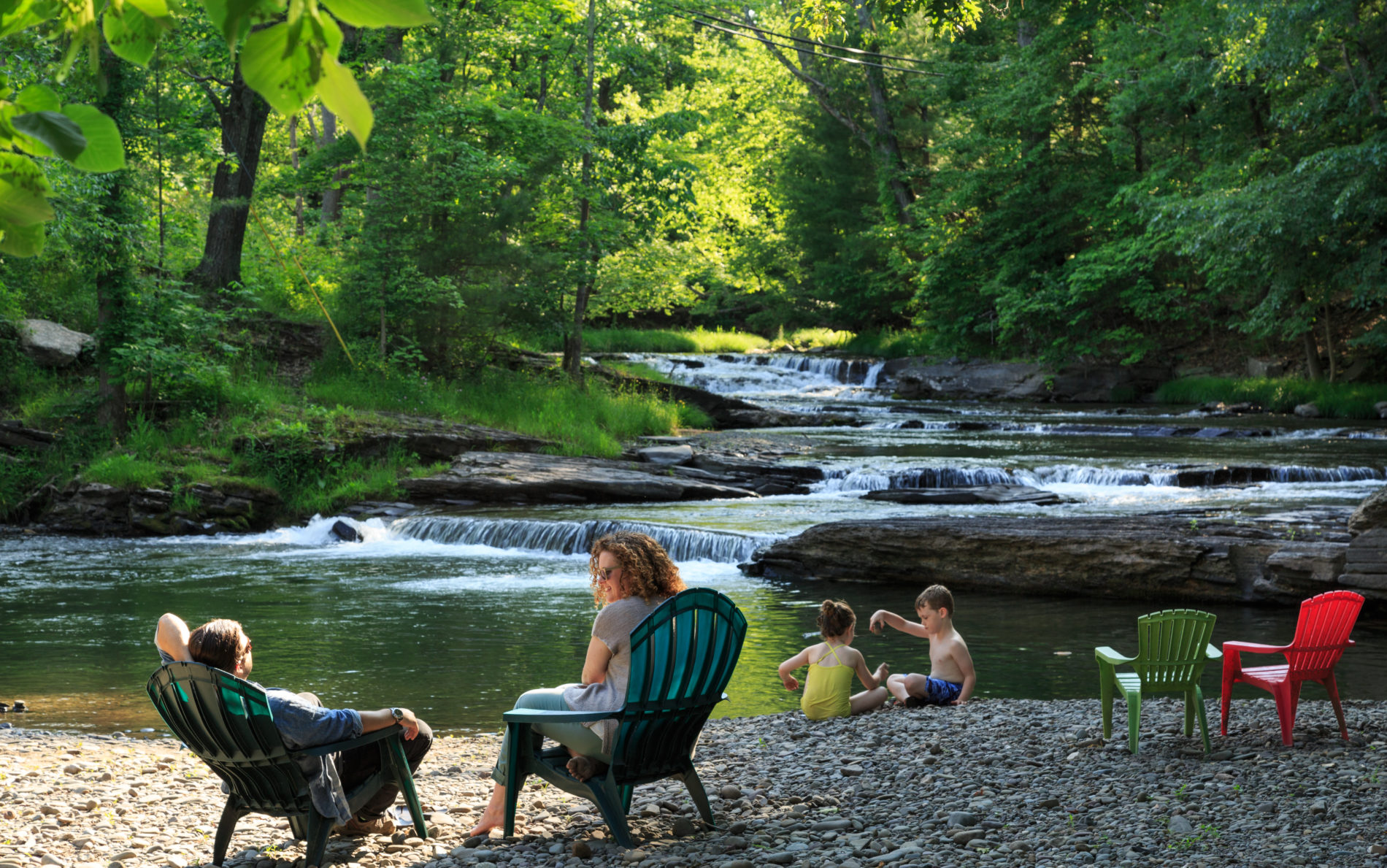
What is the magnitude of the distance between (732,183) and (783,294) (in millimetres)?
7959

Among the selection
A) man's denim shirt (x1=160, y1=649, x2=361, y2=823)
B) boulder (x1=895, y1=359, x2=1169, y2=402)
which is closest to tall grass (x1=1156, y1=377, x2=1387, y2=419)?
→ boulder (x1=895, y1=359, x2=1169, y2=402)

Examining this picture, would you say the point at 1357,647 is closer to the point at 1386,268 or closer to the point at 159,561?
the point at 159,561

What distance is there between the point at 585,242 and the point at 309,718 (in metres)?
17.2

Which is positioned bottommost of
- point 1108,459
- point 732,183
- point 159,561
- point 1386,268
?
point 159,561

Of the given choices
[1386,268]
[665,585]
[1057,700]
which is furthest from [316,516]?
[1386,268]

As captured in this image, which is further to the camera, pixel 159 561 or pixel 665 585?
pixel 159 561

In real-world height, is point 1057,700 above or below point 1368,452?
below

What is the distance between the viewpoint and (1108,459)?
56.0ft

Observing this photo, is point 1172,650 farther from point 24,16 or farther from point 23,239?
point 24,16

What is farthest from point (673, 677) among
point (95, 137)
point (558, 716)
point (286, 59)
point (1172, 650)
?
point (286, 59)

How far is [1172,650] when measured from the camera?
5.50 m

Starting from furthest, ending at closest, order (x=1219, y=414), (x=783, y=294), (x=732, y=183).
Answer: (x=783, y=294), (x=732, y=183), (x=1219, y=414)

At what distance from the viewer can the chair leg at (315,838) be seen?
3992 mm

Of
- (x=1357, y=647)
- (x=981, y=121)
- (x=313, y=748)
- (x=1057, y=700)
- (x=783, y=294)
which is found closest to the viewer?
(x=313, y=748)
